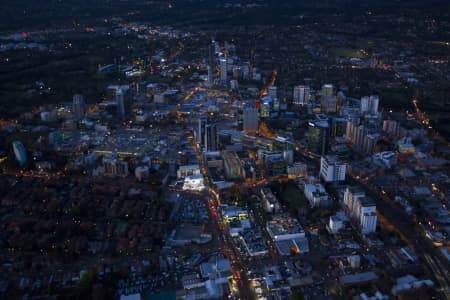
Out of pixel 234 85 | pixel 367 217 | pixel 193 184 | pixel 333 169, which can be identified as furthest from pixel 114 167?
pixel 234 85

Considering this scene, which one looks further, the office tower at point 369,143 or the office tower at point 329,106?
the office tower at point 329,106

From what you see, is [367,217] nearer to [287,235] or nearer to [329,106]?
[287,235]

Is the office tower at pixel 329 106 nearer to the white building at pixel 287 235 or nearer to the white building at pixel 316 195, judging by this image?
the white building at pixel 316 195

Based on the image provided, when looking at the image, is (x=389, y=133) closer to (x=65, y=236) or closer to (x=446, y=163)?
(x=446, y=163)

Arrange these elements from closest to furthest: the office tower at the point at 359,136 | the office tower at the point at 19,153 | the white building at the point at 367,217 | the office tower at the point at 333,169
Result: the white building at the point at 367,217 < the office tower at the point at 333,169 < the office tower at the point at 19,153 < the office tower at the point at 359,136

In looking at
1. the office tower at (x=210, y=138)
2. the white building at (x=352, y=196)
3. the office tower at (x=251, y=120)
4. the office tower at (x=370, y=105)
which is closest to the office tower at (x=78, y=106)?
the office tower at (x=210, y=138)

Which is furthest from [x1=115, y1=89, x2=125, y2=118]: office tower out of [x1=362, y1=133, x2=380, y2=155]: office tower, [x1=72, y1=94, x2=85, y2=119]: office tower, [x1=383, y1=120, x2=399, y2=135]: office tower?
[x1=383, y1=120, x2=399, y2=135]: office tower

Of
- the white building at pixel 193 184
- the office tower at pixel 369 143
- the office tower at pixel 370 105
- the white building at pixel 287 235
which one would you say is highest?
the office tower at pixel 370 105
